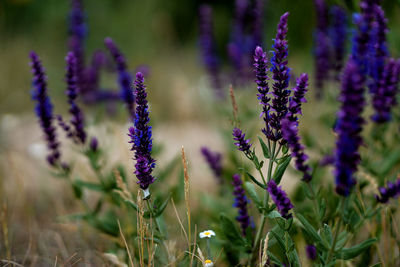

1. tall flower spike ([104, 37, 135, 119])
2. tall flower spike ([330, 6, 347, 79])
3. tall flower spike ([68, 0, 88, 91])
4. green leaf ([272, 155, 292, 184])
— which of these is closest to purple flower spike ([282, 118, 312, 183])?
green leaf ([272, 155, 292, 184])

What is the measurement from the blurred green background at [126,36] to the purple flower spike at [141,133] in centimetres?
503

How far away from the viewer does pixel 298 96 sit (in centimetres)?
167

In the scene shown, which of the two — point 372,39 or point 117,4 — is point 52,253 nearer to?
point 372,39

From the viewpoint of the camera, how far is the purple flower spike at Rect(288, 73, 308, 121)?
1633 mm

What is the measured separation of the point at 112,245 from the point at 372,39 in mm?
2352

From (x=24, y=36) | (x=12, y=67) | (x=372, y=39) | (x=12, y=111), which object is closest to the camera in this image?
(x=372, y=39)

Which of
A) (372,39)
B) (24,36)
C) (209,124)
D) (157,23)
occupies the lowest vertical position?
(372,39)

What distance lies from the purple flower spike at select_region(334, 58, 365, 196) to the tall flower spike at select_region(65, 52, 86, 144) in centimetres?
170

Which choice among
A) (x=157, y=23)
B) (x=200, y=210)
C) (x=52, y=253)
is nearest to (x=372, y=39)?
(x=200, y=210)

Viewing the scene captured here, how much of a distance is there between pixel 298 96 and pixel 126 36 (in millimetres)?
9553

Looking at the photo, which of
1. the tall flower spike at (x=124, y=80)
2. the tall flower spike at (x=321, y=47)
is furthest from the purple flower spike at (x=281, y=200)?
the tall flower spike at (x=321, y=47)

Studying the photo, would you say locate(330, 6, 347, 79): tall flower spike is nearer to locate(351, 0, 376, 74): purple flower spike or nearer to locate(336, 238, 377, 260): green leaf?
locate(351, 0, 376, 74): purple flower spike

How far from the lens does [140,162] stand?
1.80 metres

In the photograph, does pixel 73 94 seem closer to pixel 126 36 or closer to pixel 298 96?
pixel 298 96
